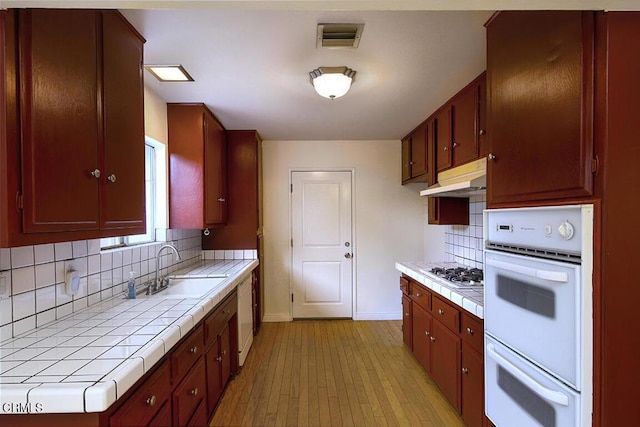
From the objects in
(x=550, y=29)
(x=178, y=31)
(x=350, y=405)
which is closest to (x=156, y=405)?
(x=350, y=405)

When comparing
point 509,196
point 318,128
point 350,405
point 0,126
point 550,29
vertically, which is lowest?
point 350,405

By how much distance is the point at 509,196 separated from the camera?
1453 mm

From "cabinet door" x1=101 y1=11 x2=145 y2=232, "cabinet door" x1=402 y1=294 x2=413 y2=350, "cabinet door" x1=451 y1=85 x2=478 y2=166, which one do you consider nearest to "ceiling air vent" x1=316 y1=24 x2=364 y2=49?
"cabinet door" x1=101 y1=11 x2=145 y2=232

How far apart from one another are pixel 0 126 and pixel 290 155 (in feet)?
10.7

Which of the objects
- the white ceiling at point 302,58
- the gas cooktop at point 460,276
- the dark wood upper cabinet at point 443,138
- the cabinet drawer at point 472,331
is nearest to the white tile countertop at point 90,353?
the white ceiling at point 302,58

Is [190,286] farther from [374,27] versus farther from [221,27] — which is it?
[374,27]

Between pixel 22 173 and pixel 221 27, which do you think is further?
pixel 221 27

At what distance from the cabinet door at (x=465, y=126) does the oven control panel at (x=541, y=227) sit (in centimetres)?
90

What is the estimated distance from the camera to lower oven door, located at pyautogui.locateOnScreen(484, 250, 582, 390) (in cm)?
108

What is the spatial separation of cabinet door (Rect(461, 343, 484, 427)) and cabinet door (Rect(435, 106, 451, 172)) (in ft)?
4.85

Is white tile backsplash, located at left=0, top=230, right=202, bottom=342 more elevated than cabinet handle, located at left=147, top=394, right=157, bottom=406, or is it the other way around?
white tile backsplash, located at left=0, top=230, right=202, bottom=342

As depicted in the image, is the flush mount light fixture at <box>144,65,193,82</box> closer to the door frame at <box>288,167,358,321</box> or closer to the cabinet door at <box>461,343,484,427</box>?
the door frame at <box>288,167,358,321</box>

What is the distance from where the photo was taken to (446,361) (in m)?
2.30

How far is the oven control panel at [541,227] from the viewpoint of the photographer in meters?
1.08
